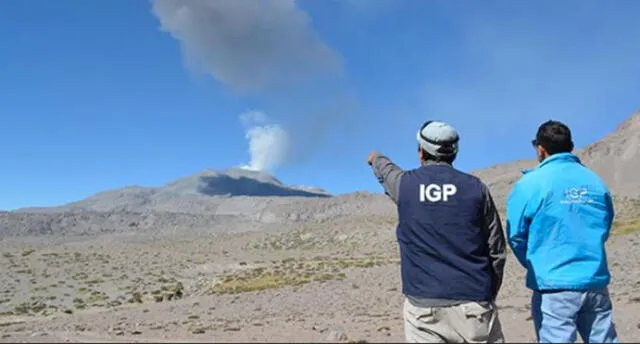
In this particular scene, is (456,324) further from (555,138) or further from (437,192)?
(555,138)

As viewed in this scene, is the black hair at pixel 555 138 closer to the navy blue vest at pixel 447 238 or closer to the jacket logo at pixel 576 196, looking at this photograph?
the jacket logo at pixel 576 196

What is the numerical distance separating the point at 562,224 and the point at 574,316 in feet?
2.23

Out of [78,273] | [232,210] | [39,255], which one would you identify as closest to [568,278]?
[78,273]

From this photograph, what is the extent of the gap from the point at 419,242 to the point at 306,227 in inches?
2956

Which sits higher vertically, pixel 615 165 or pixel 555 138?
pixel 615 165

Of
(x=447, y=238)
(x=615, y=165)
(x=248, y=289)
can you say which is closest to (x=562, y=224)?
(x=447, y=238)

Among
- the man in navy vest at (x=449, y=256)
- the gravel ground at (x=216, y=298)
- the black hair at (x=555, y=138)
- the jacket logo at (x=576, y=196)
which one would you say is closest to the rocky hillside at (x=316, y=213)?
the gravel ground at (x=216, y=298)

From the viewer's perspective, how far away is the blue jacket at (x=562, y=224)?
4.43 metres

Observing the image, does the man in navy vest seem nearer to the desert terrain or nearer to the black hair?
the black hair

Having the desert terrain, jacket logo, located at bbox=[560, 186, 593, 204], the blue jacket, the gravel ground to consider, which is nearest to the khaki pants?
the blue jacket

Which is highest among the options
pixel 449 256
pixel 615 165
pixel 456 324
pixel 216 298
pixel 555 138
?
pixel 615 165

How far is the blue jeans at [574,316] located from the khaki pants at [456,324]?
1.64ft

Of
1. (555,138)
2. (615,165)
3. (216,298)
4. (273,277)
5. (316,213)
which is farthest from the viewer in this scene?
(316,213)

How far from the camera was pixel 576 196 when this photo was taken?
4512mm
